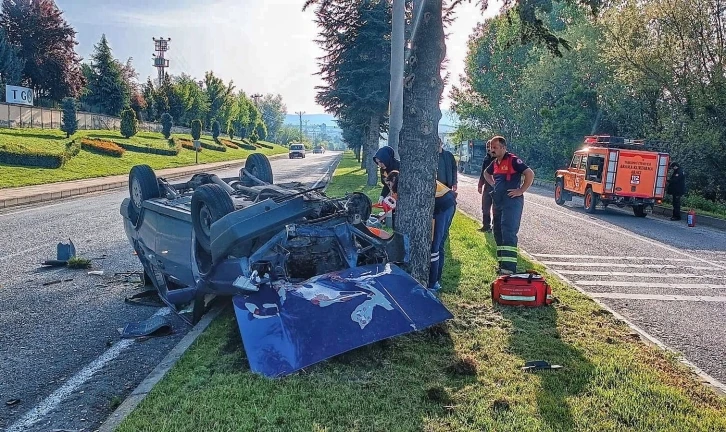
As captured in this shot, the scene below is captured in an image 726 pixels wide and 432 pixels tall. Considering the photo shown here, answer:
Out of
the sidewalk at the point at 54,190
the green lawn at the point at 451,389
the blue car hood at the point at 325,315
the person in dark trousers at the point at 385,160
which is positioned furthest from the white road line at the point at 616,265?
the sidewalk at the point at 54,190

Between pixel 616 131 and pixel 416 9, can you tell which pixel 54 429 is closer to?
pixel 416 9

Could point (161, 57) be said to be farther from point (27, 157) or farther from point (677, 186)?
point (677, 186)

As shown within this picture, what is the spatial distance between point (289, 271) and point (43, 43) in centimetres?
5319

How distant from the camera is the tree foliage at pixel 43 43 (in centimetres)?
4888

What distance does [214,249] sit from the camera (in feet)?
17.0

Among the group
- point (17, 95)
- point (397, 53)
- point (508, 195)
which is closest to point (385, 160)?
point (508, 195)

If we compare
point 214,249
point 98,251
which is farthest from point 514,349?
point 98,251

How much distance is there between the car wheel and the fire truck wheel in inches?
647

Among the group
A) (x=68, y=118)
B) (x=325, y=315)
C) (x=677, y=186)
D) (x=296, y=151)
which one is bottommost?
(x=296, y=151)

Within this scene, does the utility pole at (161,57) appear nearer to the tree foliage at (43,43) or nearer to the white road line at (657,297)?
the tree foliage at (43,43)

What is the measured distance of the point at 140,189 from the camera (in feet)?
23.3

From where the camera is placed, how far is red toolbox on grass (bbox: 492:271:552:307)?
632 cm

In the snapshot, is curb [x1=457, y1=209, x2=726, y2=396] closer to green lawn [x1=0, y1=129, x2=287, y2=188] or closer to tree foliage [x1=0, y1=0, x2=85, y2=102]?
green lawn [x1=0, y1=129, x2=287, y2=188]

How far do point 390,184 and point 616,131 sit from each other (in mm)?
26608
